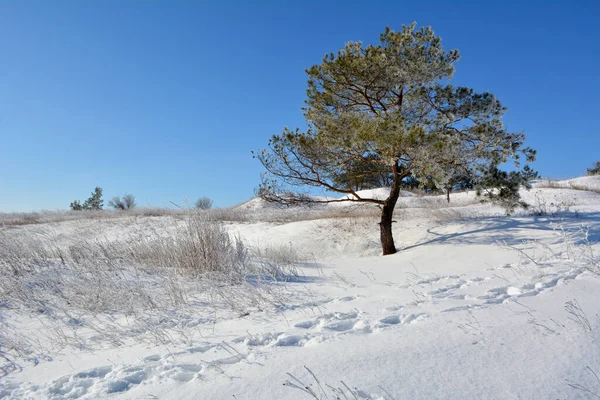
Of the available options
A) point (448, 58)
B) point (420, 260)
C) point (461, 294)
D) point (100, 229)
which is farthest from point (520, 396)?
point (100, 229)

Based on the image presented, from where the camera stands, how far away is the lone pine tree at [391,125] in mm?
7938

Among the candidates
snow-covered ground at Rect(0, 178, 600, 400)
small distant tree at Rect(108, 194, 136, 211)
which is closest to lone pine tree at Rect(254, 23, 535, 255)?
snow-covered ground at Rect(0, 178, 600, 400)

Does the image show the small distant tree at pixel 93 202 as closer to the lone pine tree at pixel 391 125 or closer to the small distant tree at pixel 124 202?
the small distant tree at pixel 124 202

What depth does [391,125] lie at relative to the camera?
25.6 ft

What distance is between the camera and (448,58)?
9.06 m

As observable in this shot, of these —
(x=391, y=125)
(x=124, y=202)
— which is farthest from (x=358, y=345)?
(x=124, y=202)

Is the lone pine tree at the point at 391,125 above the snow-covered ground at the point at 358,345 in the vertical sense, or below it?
above

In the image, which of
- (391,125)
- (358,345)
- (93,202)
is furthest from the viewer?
(93,202)

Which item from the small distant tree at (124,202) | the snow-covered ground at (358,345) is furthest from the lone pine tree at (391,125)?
the small distant tree at (124,202)

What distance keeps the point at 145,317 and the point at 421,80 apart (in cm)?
788

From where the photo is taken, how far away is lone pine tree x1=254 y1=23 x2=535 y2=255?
7.94 metres

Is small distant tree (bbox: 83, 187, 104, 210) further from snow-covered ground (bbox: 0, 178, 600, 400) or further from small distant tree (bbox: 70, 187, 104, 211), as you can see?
snow-covered ground (bbox: 0, 178, 600, 400)

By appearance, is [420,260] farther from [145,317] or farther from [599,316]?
[145,317]

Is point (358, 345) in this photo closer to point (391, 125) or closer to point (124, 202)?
point (391, 125)
